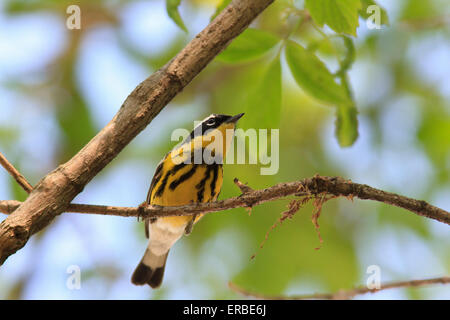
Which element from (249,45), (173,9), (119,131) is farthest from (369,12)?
(119,131)

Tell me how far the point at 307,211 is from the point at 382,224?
809 mm

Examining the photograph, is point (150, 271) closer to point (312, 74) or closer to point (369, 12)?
point (312, 74)

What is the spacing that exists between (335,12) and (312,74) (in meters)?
0.36

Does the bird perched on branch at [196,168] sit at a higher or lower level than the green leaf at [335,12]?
higher

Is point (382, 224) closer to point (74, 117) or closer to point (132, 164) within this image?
point (132, 164)

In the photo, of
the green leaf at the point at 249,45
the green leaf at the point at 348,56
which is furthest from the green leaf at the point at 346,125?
the green leaf at the point at 249,45

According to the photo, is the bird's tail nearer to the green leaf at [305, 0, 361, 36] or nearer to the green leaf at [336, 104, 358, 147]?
the green leaf at [336, 104, 358, 147]

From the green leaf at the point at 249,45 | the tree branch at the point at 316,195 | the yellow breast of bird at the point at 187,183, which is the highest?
the yellow breast of bird at the point at 187,183

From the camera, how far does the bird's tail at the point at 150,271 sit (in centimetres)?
509

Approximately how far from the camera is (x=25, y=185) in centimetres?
195

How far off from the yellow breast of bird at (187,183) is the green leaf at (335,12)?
6.06 feet

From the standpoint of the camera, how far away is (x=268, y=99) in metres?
2.38

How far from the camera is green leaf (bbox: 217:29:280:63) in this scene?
231cm

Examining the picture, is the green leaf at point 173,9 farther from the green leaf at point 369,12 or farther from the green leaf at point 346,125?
the green leaf at point 346,125
